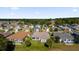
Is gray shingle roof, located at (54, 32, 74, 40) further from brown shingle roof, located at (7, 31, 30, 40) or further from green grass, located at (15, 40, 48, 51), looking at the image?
brown shingle roof, located at (7, 31, 30, 40)

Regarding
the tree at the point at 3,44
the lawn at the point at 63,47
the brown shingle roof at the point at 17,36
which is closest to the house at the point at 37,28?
the brown shingle roof at the point at 17,36

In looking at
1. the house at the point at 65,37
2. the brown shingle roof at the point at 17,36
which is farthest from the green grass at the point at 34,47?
the house at the point at 65,37

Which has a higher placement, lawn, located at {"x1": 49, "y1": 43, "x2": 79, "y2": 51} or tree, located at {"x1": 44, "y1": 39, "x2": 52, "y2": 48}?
tree, located at {"x1": 44, "y1": 39, "x2": 52, "y2": 48}

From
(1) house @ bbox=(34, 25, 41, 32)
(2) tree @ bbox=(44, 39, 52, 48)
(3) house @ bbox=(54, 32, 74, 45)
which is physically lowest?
(2) tree @ bbox=(44, 39, 52, 48)

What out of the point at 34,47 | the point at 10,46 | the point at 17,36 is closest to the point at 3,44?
the point at 10,46

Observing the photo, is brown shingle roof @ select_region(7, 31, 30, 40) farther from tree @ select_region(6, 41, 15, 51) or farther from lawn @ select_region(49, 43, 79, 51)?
lawn @ select_region(49, 43, 79, 51)

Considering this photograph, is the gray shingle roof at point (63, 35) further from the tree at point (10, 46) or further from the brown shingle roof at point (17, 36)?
the tree at point (10, 46)

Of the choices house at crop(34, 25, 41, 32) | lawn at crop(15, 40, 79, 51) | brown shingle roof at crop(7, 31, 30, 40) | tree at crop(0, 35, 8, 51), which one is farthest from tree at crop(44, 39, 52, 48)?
tree at crop(0, 35, 8, 51)

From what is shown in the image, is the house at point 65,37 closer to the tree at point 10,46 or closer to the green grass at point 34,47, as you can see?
the green grass at point 34,47

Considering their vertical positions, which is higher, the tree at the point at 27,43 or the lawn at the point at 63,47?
the tree at the point at 27,43

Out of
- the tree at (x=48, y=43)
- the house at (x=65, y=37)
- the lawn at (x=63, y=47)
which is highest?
the house at (x=65, y=37)
